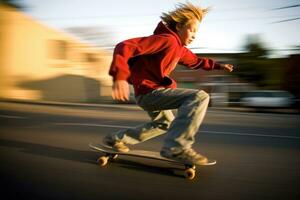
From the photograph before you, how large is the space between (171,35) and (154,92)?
0.53 meters

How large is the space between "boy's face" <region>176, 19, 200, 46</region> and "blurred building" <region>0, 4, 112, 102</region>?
70.2 ft

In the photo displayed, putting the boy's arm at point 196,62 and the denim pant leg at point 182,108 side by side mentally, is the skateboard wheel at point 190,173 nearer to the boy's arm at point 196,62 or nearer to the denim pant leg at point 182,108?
the denim pant leg at point 182,108

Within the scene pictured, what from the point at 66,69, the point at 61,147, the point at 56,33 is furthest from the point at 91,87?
the point at 61,147

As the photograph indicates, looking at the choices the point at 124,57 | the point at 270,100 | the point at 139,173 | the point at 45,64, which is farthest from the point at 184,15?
the point at 45,64

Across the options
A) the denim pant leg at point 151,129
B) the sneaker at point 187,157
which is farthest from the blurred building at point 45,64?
the sneaker at point 187,157

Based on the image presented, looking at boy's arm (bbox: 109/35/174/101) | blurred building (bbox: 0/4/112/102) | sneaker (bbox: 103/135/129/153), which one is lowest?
blurred building (bbox: 0/4/112/102)

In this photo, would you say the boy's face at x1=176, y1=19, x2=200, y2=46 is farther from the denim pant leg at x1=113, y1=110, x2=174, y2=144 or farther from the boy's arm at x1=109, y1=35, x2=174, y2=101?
the denim pant leg at x1=113, y1=110, x2=174, y2=144

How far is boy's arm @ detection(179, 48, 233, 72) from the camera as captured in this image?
3.91m

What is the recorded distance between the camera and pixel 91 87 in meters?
34.3

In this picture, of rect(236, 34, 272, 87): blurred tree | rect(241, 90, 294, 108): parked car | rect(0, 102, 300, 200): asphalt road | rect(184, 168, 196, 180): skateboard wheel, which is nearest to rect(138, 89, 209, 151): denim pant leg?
rect(184, 168, 196, 180): skateboard wheel

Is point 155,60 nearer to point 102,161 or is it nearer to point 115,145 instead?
point 115,145

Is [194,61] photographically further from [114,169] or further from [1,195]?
[1,195]

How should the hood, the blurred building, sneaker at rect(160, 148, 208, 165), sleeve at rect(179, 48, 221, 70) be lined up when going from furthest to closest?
the blurred building
sleeve at rect(179, 48, 221, 70)
the hood
sneaker at rect(160, 148, 208, 165)

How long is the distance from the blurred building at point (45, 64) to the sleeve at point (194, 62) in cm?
2104
